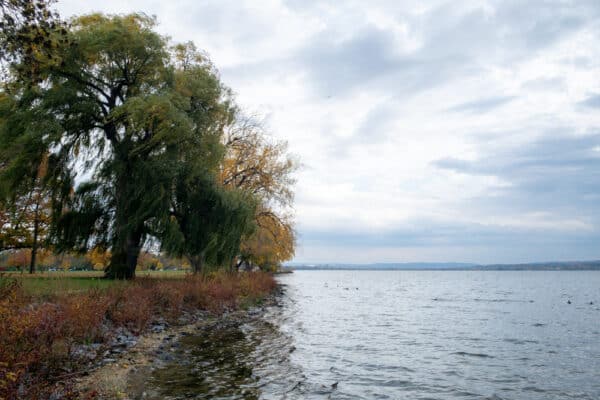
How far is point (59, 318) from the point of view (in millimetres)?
11758

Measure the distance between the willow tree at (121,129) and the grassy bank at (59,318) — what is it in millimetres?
4677

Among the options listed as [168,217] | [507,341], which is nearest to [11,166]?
[168,217]

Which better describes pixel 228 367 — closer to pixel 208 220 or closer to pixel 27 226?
pixel 208 220

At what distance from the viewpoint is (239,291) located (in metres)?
30.6

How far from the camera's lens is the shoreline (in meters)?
9.69

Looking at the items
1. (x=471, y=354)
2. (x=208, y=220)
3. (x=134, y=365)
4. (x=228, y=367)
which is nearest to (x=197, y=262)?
(x=208, y=220)

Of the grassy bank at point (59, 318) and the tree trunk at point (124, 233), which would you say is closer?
the grassy bank at point (59, 318)

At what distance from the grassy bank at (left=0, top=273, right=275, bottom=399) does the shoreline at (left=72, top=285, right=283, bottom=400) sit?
18.2 inches

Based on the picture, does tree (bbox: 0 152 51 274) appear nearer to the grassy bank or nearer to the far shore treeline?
the far shore treeline

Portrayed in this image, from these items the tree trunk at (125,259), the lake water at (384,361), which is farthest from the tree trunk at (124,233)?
the lake water at (384,361)

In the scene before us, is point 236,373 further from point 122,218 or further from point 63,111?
point 63,111

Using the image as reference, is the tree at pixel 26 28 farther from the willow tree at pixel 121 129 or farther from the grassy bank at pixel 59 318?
the willow tree at pixel 121 129

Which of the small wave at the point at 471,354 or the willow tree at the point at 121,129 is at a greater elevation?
the willow tree at the point at 121,129

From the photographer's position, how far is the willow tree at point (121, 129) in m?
22.6
